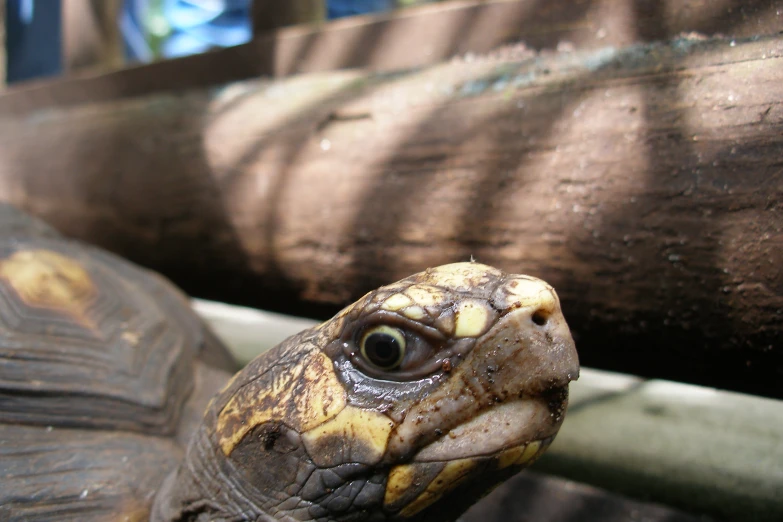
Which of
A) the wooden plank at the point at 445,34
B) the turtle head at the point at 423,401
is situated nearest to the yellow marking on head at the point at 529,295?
the turtle head at the point at 423,401

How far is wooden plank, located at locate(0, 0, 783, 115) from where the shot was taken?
1.36m

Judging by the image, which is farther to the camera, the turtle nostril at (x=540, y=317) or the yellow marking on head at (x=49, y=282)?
the yellow marking on head at (x=49, y=282)

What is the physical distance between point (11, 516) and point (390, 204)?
113cm

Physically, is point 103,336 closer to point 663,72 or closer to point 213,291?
point 213,291

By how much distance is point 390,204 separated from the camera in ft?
5.32

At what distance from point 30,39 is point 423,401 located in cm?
652

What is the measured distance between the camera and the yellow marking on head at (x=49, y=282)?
1515 mm

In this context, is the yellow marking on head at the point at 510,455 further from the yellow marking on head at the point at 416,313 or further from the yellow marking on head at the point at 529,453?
the yellow marking on head at the point at 416,313

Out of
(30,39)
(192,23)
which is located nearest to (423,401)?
(30,39)

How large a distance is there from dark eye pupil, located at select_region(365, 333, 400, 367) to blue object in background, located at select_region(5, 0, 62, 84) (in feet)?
20.1

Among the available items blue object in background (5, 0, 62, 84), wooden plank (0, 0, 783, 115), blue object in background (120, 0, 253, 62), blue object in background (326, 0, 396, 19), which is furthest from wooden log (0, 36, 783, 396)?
blue object in background (120, 0, 253, 62)

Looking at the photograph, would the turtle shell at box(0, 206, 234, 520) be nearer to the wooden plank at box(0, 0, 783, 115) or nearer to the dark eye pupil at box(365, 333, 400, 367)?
the dark eye pupil at box(365, 333, 400, 367)

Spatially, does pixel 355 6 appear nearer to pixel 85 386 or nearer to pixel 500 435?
pixel 85 386

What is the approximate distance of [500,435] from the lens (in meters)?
0.85
